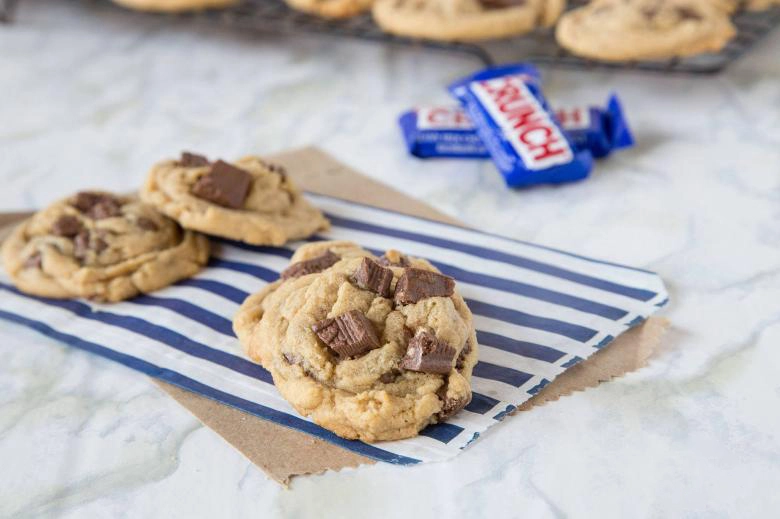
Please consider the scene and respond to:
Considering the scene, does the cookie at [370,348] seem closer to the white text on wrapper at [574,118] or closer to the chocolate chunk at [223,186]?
the chocolate chunk at [223,186]

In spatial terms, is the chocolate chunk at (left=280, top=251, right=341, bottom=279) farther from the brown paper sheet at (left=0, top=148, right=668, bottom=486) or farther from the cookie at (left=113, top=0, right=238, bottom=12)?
the cookie at (left=113, top=0, right=238, bottom=12)

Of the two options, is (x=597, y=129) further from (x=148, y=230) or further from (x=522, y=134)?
(x=148, y=230)

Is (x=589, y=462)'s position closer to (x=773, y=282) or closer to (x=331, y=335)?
(x=331, y=335)

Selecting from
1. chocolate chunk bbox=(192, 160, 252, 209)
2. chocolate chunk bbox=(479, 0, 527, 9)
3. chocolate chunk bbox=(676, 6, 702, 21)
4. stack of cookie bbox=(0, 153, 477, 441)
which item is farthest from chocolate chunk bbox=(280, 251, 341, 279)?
chocolate chunk bbox=(676, 6, 702, 21)

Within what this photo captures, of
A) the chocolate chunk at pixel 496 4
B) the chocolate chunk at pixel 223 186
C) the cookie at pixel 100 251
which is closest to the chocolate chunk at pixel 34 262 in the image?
the cookie at pixel 100 251

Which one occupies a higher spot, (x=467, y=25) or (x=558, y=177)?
(x=467, y=25)

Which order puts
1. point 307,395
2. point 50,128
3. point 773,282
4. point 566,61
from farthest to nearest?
1. point 50,128
2. point 566,61
3. point 773,282
4. point 307,395

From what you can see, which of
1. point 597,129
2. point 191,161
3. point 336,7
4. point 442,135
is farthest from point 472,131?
point 191,161

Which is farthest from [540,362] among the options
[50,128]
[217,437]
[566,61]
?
[50,128]
